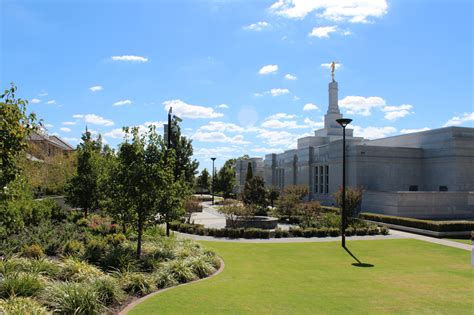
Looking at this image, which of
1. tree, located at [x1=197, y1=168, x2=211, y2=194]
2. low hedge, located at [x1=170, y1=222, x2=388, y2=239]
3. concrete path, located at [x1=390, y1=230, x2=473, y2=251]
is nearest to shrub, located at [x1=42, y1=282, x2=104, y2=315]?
low hedge, located at [x1=170, y1=222, x2=388, y2=239]

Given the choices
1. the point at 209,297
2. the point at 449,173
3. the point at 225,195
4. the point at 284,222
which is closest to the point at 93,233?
the point at 209,297

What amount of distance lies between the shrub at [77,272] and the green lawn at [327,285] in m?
2.18

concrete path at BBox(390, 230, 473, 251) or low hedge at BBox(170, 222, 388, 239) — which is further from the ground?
low hedge at BBox(170, 222, 388, 239)

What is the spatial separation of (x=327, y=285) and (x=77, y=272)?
6838 millimetres

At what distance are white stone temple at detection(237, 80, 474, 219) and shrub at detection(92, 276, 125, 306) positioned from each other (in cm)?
2485

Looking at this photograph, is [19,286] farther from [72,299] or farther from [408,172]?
[408,172]

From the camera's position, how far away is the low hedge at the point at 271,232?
22656mm

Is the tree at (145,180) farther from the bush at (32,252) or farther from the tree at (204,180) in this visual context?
the tree at (204,180)

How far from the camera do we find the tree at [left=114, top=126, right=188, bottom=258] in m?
13.6

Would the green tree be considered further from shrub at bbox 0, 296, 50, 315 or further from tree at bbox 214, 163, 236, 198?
shrub at bbox 0, 296, 50, 315

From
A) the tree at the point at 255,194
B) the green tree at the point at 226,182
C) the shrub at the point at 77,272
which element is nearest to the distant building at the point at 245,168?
the green tree at the point at 226,182

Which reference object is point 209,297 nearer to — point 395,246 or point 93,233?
point 93,233

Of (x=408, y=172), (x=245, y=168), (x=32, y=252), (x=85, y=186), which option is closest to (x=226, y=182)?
(x=245, y=168)

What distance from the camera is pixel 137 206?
1384 centimetres
